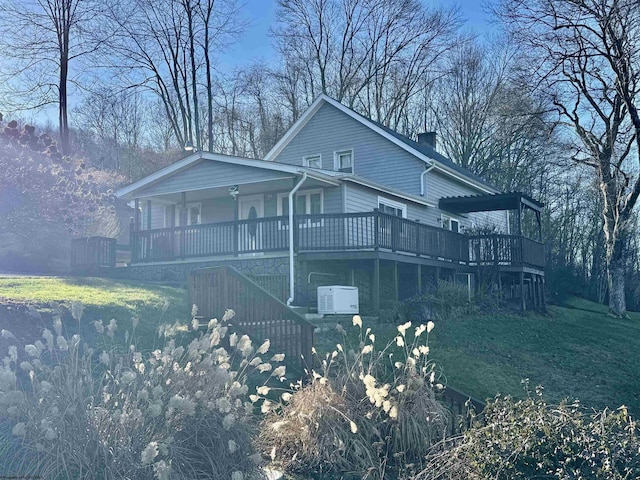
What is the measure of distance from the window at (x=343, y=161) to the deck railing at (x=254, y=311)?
14.5 m

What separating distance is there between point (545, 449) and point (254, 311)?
4819 mm

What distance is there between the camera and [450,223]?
79.3ft

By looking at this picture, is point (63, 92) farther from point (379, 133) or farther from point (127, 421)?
point (127, 421)

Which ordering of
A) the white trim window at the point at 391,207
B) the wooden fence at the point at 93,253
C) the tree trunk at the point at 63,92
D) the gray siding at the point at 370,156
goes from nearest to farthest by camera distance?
the wooden fence at the point at 93,253 → the white trim window at the point at 391,207 → the gray siding at the point at 370,156 → the tree trunk at the point at 63,92

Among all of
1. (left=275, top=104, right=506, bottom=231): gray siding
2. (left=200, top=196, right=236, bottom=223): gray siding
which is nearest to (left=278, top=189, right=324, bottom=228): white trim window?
(left=200, top=196, right=236, bottom=223): gray siding

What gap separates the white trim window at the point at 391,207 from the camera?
1973 centimetres

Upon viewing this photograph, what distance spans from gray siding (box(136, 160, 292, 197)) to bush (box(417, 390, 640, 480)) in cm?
1216

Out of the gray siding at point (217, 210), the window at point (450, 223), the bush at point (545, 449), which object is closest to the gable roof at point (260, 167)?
the gray siding at point (217, 210)

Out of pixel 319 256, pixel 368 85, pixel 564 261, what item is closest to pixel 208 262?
pixel 319 256

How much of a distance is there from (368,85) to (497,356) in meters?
26.3

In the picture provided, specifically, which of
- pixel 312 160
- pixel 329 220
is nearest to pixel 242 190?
pixel 329 220

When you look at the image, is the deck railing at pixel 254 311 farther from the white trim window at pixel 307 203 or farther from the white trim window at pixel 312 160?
the white trim window at pixel 312 160

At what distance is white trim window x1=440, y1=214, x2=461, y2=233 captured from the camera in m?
23.5

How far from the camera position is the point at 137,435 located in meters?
4.69
